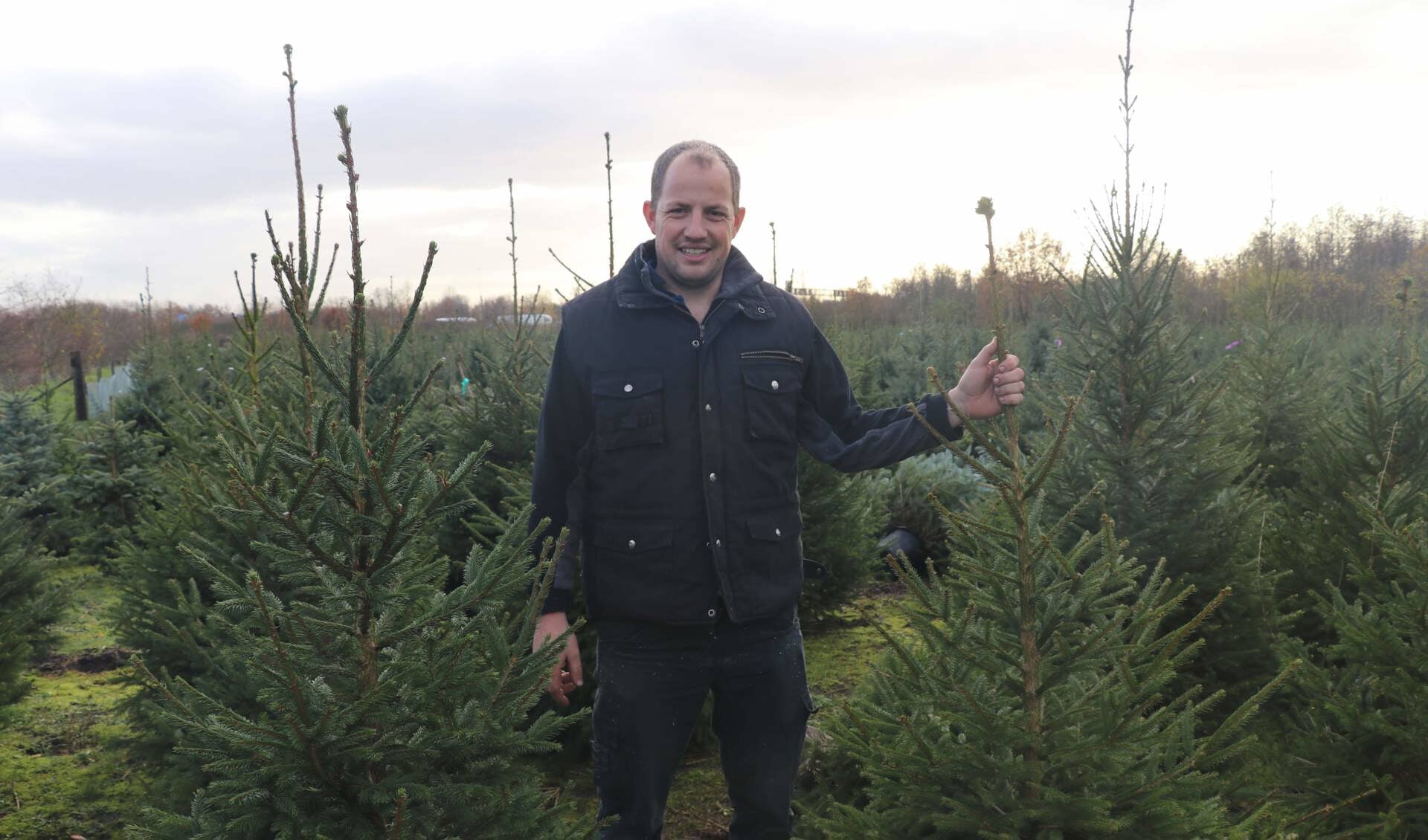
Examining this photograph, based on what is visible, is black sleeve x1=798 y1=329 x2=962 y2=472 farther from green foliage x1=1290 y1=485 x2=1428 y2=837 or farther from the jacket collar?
green foliage x1=1290 y1=485 x2=1428 y2=837

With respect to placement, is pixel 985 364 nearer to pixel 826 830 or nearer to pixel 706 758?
pixel 826 830

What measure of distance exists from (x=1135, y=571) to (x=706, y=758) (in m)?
3.03

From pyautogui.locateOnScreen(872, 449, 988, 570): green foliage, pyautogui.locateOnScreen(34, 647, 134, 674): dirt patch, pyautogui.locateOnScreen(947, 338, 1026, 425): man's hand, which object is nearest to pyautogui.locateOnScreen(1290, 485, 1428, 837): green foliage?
pyautogui.locateOnScreen(947, 338, 1026, 425): man's hand

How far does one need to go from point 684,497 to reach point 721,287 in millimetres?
698

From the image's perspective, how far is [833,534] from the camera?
6902 mm

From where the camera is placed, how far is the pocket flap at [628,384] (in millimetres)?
3018

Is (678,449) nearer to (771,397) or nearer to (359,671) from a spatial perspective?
(771,397)

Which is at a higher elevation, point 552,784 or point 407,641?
point 407,641

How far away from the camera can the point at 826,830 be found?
8.87 feet

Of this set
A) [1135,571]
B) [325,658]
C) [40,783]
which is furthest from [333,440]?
[40,783]

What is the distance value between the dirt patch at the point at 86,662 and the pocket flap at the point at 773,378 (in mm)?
5950

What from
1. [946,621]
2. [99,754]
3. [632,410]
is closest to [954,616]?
[946,621]

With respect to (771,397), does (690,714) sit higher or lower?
lower

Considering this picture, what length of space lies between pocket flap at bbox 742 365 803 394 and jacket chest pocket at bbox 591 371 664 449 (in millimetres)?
283
